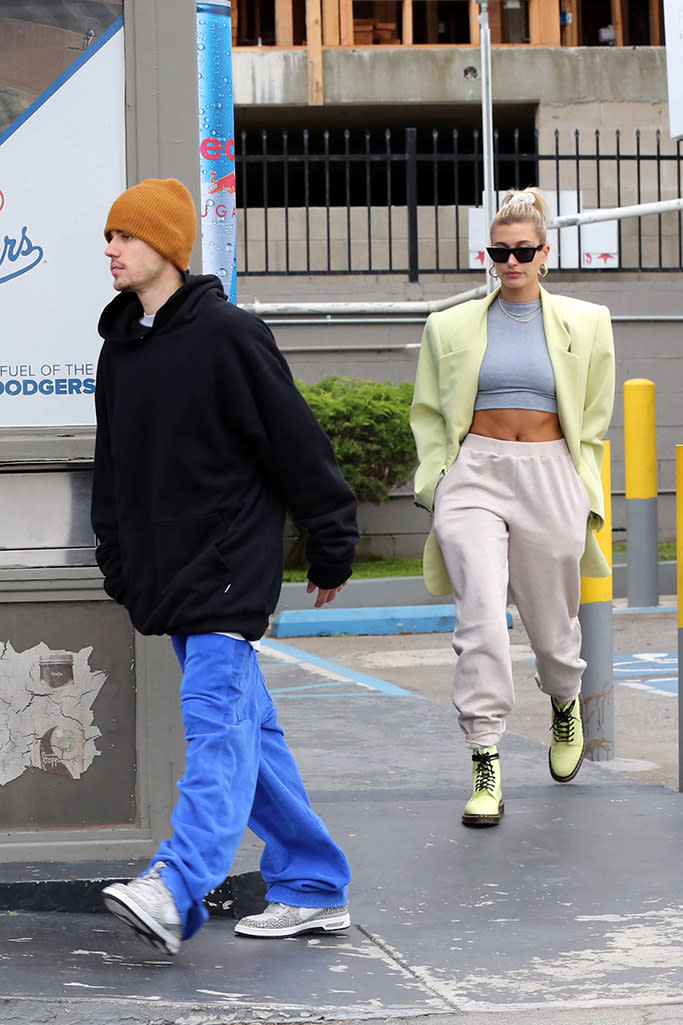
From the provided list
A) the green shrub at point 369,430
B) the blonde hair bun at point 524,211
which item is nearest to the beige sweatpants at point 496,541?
the blonde hair bun at point 524,211

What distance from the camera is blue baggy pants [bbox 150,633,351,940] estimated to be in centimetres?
301

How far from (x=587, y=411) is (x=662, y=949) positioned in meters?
1.96

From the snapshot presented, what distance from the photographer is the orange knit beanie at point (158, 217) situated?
127 inches

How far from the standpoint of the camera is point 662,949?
3.26 meters

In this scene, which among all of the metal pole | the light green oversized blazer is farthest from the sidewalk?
the metal pole

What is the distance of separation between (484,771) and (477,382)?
3.88 ft

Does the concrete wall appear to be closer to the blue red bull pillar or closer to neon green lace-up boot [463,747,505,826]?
the blue red bull pillar

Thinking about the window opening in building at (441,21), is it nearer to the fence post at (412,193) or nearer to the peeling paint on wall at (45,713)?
the fence post at (412,193)

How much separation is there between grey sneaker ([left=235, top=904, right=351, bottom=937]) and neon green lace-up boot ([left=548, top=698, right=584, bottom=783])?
1663 millimetres

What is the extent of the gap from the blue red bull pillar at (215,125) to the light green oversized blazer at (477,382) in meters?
0.77

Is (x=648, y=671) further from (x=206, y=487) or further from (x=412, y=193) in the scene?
(x=412, y=193)

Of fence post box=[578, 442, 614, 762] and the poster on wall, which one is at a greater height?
the poster on wall

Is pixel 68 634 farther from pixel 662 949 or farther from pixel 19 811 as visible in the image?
pixel 662 949

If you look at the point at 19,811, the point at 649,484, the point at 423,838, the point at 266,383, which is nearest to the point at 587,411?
the point at 423,838
